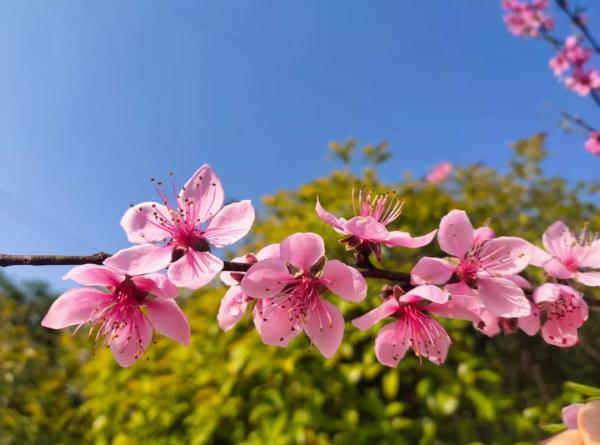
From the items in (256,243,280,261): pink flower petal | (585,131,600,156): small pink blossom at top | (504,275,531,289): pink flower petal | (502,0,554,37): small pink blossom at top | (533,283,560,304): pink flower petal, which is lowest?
(533,283,560,304): pink flower petal

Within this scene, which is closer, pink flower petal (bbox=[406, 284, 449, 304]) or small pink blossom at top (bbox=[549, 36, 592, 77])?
pink flower petal (bbox=[406, 284, 449, 304])

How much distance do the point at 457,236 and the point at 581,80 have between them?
3.88m

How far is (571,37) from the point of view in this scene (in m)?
4.14

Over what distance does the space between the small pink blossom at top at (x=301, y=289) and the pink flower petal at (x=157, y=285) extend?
0.14m

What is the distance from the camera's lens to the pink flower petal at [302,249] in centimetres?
82

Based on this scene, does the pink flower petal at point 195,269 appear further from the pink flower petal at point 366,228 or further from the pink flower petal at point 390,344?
the pink flower petal at point 390,344

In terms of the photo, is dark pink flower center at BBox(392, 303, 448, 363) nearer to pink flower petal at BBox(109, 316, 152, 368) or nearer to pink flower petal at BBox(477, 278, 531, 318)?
pink flower petal at BBox(477, 278, 531, 318)

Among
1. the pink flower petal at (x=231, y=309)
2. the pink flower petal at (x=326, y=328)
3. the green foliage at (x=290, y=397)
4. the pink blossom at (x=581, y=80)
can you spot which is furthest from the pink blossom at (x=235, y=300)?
the pink blossom at (x=581, y=80)

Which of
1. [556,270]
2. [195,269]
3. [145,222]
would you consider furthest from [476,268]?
[145,222]

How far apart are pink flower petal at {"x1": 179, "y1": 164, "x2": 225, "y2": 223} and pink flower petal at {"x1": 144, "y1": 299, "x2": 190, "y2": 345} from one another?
0.19 m

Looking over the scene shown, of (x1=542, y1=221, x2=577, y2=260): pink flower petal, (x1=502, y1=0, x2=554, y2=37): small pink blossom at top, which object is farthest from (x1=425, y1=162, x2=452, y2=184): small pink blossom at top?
(x1=542, y1=221, x2=577, y2=260): pink flower petal

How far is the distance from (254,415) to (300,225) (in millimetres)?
982

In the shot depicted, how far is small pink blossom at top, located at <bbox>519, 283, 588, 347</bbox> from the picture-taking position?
923 mm

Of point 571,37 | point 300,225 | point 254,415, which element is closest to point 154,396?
point 254,415
